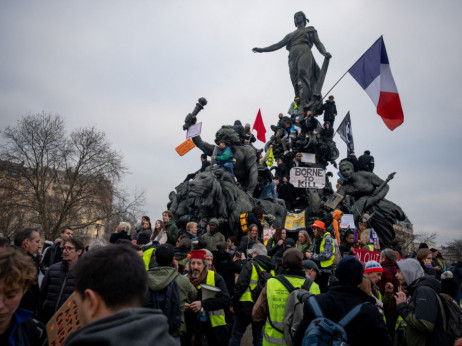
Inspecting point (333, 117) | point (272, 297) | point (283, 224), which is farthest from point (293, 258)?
point (333, 117)

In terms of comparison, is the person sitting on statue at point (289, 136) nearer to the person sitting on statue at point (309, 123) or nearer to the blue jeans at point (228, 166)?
the person sitting on statue at point (309, 123)

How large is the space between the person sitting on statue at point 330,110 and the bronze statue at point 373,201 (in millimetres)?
3339

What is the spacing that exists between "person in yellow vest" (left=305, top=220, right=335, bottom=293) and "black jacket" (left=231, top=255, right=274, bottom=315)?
124 centimetres

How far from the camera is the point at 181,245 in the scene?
5.43 meters

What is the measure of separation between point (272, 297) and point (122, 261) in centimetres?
248

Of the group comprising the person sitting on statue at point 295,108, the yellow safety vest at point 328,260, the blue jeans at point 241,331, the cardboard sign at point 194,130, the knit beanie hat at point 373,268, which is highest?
the person sitting on statue at point 295,108

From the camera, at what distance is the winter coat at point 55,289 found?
3.51m

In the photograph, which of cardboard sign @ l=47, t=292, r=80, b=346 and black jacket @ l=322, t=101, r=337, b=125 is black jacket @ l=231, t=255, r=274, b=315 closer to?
cardboard sign @ l=47, t=292, r=80, b=346

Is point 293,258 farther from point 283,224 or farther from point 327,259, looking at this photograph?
point 283,224

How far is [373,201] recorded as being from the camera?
15.2 meters

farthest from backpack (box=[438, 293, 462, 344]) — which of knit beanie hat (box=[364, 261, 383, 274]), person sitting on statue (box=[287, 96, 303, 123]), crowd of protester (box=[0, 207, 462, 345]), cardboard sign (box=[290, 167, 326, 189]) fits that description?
person sitting on statue (box=[287, 96, 303, 123])

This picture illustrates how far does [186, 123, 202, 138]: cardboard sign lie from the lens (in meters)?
12.5

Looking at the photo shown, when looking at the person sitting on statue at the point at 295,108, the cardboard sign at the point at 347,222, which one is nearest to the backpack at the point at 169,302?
the cardboard sign at the point at 347,222

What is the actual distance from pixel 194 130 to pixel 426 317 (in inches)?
396
